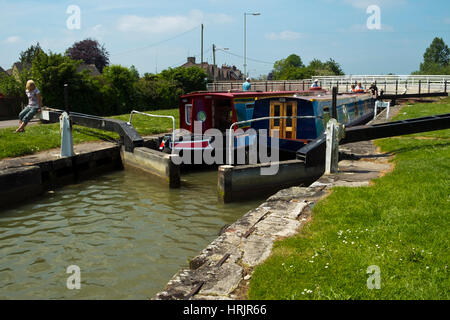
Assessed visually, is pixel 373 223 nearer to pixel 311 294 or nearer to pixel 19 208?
pixel 311 294

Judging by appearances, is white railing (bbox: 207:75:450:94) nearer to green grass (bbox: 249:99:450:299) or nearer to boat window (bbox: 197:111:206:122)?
boat window (bbox: 197:111:206:122)

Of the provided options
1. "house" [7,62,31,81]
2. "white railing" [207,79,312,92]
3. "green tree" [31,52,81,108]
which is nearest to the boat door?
"green tree" [31,52,81,108]

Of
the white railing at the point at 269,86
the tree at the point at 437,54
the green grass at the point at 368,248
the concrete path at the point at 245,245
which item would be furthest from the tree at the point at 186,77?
the tree at the point at 437,54

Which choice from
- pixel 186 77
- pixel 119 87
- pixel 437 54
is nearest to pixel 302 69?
pixel 186 77

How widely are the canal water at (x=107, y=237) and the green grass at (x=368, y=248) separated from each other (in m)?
1.92

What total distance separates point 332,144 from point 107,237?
192 inches

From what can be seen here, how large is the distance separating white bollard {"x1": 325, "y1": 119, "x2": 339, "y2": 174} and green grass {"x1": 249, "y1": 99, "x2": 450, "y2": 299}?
1.60 metres

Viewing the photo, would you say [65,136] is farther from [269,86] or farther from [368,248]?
[269,86]

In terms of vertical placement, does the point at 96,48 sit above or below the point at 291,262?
above

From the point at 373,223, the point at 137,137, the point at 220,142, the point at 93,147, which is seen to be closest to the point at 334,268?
the point at 373,223

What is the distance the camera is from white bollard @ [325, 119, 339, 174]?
8078 mm

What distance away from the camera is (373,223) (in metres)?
4.92

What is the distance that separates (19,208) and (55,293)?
4258 millimetres

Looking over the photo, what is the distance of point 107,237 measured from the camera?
6836 millimetres
